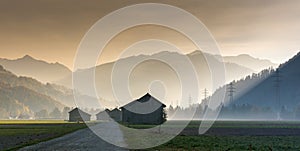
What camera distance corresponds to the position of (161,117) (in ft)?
414

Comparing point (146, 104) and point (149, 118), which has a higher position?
point (146, 104)

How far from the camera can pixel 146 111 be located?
412 feet

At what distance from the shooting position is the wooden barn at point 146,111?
12512 cm

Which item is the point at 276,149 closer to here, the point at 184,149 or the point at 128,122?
the point at 184,149

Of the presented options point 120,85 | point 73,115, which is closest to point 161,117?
point 120,85

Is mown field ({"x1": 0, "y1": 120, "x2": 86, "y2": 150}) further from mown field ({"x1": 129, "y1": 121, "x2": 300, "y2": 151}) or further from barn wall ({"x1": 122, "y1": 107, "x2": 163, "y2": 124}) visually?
barn wall ({"x1": 122, "y1": 107, "x2": 163, "y2": 124})

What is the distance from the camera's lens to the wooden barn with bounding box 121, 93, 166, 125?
411 ft

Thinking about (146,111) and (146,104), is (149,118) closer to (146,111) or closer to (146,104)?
(146,111)

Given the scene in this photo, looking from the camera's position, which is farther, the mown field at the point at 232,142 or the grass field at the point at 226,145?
the mown field at the point at 232,142

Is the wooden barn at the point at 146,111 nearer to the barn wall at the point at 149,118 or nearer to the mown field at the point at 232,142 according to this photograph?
the barn wall at the point at 149,118

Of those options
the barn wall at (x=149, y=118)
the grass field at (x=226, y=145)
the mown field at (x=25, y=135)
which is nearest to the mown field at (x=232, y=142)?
the grass field at (x=226, y=145)

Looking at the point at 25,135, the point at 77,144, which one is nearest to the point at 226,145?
the point at 77,144

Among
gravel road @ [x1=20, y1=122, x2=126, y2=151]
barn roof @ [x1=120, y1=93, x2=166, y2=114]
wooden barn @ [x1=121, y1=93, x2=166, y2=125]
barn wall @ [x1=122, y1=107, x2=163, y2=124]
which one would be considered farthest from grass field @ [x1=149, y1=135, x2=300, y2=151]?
barn roof @ [x1=120, y1=93, x2=166, y2=114]

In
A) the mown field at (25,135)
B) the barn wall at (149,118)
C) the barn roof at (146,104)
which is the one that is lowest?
the mown field at (25,135)
